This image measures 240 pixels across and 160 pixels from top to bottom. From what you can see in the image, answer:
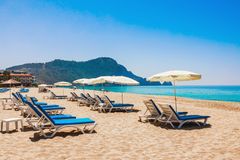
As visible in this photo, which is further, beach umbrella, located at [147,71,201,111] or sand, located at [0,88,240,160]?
beach umbrella, located at [147,71,201,111]

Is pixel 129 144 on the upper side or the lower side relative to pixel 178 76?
lower

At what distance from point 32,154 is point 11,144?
1.21 meters

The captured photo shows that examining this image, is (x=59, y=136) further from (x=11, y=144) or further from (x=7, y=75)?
(x=7, y=75)

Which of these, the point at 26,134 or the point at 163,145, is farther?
the point at 26,134

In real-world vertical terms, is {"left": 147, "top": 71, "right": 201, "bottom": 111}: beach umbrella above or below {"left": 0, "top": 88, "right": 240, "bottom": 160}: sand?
above

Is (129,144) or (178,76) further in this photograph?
(178,76)

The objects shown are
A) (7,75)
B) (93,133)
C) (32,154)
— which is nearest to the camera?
(32,154)

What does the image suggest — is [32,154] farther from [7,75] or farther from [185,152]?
[7,75]

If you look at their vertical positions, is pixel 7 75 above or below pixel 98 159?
above

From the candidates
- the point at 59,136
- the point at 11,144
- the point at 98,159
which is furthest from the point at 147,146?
the point at 11,144

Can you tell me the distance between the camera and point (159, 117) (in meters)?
9.27

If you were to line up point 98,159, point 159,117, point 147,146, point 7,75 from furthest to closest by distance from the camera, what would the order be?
point 7,75 < point 159,117 < point 147,146 < point 98,159

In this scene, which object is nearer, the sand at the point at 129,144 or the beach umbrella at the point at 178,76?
the sand at the point at 129,144

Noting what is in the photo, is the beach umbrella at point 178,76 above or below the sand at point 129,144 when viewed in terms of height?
above
